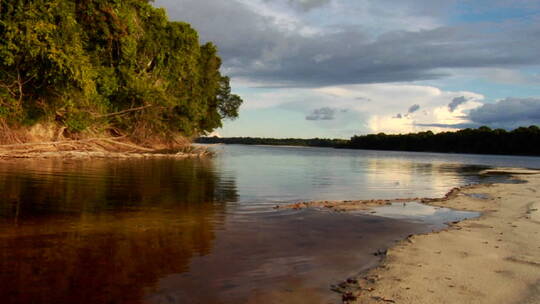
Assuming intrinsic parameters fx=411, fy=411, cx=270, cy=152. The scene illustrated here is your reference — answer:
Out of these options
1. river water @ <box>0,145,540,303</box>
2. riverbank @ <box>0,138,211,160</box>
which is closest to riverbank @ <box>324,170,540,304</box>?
river water @ <box>0,145,540,303</box>

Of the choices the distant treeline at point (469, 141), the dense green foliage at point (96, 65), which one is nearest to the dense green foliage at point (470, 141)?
the distant treeline at point (469, 141)

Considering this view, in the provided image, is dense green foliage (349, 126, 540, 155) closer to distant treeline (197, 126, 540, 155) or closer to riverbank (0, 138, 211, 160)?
distant treeline (197, 126, 540, 155)

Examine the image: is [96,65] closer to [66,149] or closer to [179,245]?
[66,149]

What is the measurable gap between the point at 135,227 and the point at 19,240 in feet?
7.91

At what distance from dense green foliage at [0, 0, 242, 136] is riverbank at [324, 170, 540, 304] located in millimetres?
25124

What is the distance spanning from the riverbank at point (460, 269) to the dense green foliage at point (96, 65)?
2512 cm

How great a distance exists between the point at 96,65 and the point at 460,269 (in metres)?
35.7

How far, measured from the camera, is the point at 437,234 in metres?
9.94

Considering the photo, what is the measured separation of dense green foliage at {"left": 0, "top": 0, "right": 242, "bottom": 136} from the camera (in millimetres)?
26078

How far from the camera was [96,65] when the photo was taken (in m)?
36.0

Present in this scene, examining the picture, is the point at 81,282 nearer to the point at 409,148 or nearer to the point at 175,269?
the point at 175,269

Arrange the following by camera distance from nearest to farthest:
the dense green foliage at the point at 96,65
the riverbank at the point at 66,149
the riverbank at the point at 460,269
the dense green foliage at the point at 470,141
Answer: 1. the riverbank at the point at 460,269
2. the dense green foliage at the point at 96,65
3. the riverbank at the point at 66,149
4. the dense green foliage at the point at 470,141

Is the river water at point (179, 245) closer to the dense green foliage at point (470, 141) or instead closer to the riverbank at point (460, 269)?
the riverbank at point (460, 269)

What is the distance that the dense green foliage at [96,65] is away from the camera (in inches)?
1027
